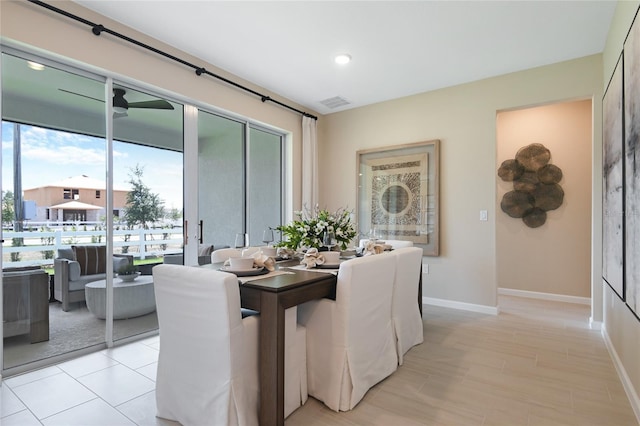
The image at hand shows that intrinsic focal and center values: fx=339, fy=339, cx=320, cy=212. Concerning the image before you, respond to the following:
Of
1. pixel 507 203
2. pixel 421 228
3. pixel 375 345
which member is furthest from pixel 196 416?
pixel 507 203

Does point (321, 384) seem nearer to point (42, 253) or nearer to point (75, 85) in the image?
point (42, 253)

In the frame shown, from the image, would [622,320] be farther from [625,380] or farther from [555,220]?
[555,220]

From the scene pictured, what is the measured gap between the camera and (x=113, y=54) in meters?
2.81

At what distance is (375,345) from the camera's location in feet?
7.34

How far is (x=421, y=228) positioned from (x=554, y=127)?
2285 millimetres

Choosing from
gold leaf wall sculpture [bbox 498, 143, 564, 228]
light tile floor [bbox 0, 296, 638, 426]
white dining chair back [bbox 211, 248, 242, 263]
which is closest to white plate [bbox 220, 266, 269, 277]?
white dining chair back [bbox 211, 248, 242, 263]

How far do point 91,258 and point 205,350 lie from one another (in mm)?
1819

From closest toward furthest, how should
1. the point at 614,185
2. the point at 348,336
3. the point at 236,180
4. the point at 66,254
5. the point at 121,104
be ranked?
the point at 348,336 → the point at 614,185 → the point at 66,254 → the point at 121,104 → the point at 236,180

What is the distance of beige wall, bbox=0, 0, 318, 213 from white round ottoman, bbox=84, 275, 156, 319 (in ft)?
5.88

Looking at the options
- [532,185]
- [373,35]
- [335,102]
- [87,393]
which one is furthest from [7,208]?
[532,185]

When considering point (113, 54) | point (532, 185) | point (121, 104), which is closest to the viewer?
point (113, 54)

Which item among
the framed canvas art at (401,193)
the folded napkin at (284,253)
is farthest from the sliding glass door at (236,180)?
the framed canvas art at (401,193)

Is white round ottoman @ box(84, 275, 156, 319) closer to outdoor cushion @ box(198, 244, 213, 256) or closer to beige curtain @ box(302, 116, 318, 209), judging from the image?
outdoor cushion @ box(198, 244, 213, 256)

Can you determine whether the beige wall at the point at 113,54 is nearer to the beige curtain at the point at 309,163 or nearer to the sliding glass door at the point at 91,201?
the sliding glass door at the point at 91,201
